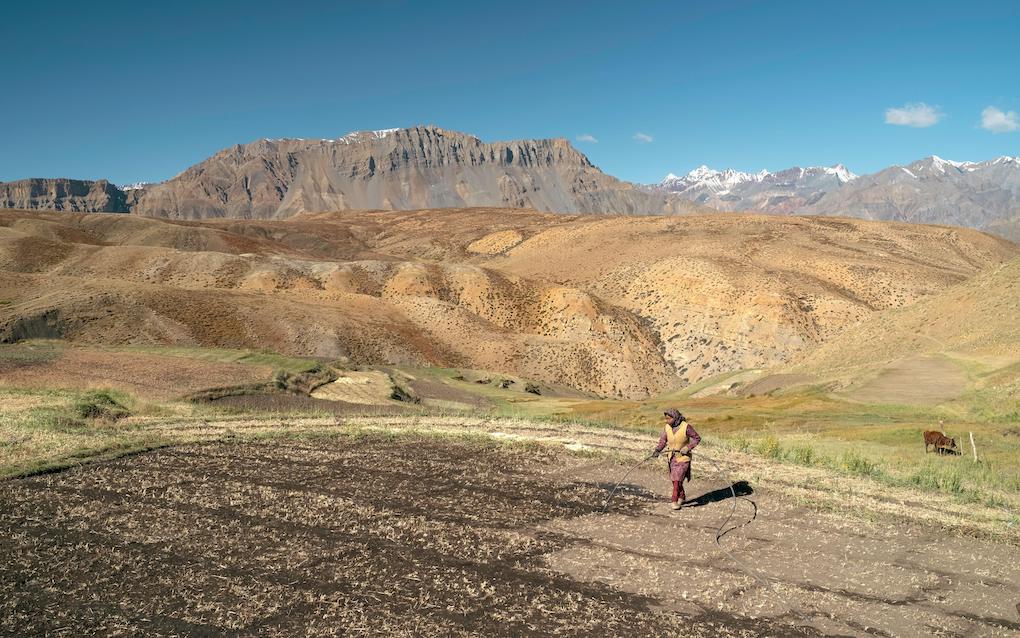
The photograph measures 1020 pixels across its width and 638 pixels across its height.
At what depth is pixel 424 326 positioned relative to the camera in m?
74.8

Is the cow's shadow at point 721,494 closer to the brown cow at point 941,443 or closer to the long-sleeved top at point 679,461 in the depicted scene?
the long-sleeved top at point 679,461

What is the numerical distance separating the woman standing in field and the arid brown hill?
1952 inches

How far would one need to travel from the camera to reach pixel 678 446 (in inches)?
651

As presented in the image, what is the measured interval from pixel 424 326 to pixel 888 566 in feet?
209

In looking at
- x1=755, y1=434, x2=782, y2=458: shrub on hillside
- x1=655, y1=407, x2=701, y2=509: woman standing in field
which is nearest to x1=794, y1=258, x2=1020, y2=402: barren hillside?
x1=755, y1=434, x2=782, y2=458: shrub on hillside

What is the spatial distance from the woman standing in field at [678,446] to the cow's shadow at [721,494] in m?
0.85

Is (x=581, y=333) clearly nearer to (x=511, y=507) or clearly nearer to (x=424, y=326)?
(x=424, y=326)

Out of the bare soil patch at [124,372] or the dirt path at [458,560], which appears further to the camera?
the bare soil patch at [124,372]

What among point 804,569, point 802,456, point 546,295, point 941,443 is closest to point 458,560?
point 804,569

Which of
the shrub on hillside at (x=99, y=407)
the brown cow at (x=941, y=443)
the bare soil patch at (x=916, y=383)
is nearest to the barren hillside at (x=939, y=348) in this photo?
the bare soil patch at (x=916, y=383)

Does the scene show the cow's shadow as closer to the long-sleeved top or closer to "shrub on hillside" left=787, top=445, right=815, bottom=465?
the long-sleeved top

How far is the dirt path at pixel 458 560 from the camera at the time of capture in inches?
418

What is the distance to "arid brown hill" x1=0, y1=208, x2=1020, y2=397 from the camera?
6262 cm

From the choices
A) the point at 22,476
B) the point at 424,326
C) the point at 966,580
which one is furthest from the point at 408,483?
the point at 424,326
